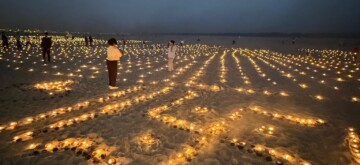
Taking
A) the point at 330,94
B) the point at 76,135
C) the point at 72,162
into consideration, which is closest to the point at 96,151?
the point at 72,162

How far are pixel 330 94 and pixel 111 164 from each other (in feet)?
31.7

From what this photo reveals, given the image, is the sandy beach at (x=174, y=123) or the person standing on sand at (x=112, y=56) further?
the person standing on sand at (x=112, y=56)

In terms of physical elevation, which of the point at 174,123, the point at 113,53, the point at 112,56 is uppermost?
the point at 113,53

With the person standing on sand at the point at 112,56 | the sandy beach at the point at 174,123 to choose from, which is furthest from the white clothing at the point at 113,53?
the sandy beach at the point at 174,123

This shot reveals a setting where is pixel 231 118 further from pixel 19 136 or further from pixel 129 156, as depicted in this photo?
pixel 19 136

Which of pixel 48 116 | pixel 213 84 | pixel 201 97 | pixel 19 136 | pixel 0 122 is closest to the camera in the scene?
pixel 19 136

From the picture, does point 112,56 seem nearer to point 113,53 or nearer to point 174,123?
point 113,53

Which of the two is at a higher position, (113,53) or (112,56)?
(113,53)

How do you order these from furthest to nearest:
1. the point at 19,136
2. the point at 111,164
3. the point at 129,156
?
the point at 19,136, the point at 129,156, the point at 111,164

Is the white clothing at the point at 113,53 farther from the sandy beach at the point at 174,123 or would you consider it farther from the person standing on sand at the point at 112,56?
the sandy beach at the point at 174,123

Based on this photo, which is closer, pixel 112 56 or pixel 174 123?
pixel 174 123

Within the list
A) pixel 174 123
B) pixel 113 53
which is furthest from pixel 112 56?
pixel 174 123

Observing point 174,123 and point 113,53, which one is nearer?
point 174,123

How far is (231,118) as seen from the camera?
23.3 feet
